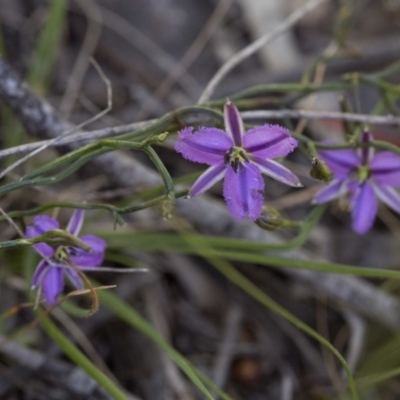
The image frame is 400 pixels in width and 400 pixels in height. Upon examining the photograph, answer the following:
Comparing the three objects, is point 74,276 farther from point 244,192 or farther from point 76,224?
point 244,192

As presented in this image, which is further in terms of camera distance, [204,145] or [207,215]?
[207,215]

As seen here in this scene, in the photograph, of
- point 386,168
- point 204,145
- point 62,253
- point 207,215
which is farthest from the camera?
point 207,215

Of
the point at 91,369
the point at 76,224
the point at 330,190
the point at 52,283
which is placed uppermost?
the point at 330,190

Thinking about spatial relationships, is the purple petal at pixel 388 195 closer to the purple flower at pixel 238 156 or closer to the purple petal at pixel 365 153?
the purple petal at pixel 365 153

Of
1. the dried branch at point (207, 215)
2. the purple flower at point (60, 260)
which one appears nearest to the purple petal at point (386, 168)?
the dried branch at point (207, 215)

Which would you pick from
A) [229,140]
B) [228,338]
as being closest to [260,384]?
[228,338]

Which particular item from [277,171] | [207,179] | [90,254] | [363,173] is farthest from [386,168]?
[90,254]

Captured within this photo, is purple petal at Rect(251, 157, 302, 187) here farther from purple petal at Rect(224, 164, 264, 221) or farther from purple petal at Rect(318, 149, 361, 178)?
purple petal at Rect(318, 149, 361, 178)
